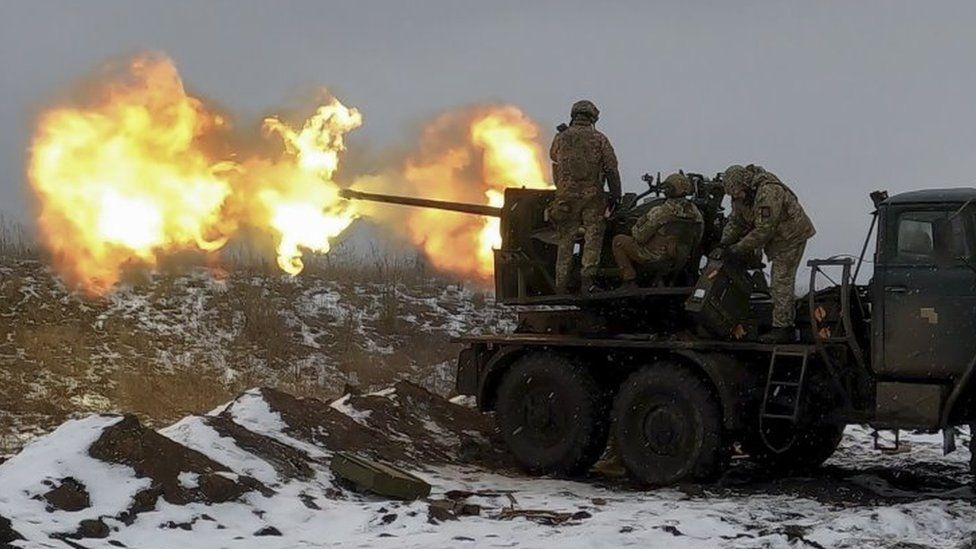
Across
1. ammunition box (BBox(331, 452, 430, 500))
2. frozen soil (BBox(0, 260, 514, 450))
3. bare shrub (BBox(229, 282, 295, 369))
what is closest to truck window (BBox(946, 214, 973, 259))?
ammunition box (BBox(331, 452, 430, 500))

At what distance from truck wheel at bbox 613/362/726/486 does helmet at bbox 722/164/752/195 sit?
1765mm

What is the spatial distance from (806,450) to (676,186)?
3140 millimetres

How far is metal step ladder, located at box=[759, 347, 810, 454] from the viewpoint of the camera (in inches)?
397

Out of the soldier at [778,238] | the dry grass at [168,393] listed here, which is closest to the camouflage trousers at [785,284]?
the soldier at [778,238]

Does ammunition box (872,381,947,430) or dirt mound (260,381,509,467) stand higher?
ammunition box (872,381,947,430)

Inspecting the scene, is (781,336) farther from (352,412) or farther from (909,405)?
(352,412)

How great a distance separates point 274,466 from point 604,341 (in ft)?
11.3

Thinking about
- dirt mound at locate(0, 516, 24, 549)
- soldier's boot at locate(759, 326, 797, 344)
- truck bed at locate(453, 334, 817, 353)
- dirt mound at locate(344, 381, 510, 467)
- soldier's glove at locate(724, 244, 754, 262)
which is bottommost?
dirt mound at locate(0, 516, 24, 549)

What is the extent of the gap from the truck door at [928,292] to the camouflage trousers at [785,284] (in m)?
0.94

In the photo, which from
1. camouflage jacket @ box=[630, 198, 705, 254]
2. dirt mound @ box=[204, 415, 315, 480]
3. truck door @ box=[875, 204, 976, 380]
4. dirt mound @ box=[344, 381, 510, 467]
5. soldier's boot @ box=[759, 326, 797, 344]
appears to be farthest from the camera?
dirt mound @ box=[344, 381, 510, 467]

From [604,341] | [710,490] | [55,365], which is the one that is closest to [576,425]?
[604,341]

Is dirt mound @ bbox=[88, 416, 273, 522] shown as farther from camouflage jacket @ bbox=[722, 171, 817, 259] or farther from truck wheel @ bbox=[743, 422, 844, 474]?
truck wheel @ bbox=[743, 422, 844, 474]

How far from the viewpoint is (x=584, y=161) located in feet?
39.5

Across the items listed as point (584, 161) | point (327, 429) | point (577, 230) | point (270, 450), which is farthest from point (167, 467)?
point (584, 161)
